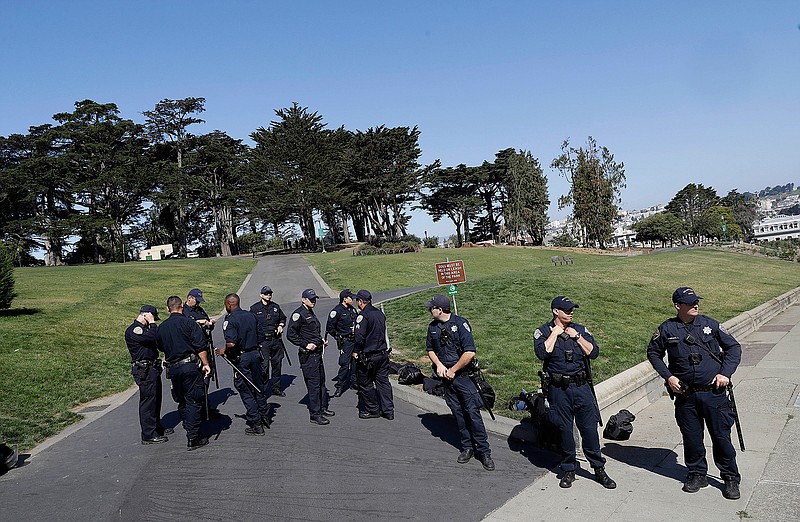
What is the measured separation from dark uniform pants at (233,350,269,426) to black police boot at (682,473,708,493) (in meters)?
5.57

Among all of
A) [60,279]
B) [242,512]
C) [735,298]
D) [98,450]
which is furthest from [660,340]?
[60,279]

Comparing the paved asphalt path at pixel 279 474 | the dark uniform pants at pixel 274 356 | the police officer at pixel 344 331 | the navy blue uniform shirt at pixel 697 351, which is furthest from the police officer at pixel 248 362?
the navy blue uniform shirt at pixel 697 351

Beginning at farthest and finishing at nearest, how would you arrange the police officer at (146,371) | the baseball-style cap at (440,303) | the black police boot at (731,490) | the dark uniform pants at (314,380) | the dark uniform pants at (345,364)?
the dark uniform pants at (345,364)
the dark uniform pants at (314,380)
the police officer at (146,371)
the baseball-style cap at (440,303)
the black police boot at (731,490)

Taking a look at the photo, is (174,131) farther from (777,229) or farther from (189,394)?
(777,229)

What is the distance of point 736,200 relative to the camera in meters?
148

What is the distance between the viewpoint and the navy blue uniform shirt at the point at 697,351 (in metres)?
5.59

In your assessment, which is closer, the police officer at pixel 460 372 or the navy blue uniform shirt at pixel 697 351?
the navy blue uniform shirt at pixel 697 351

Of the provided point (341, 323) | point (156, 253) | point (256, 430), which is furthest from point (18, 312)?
point (156, 253)

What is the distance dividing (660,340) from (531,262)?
42101mm

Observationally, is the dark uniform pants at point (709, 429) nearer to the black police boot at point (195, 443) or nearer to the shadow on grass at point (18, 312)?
the black police boot at point (195, 443)

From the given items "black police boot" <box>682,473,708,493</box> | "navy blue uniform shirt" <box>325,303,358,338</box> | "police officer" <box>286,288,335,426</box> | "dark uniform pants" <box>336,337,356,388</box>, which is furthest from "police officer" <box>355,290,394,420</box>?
"black police boot" <box>682,473,708,493</box>

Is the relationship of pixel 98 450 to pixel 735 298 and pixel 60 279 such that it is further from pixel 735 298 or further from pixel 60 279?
pixel 60 279

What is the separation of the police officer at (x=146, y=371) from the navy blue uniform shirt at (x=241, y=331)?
106 centimetres

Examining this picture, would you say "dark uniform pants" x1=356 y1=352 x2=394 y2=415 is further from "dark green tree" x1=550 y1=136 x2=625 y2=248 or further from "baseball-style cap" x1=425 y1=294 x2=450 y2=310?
"dark green tree" x1=550 y1=136 x2=625 y2=248
